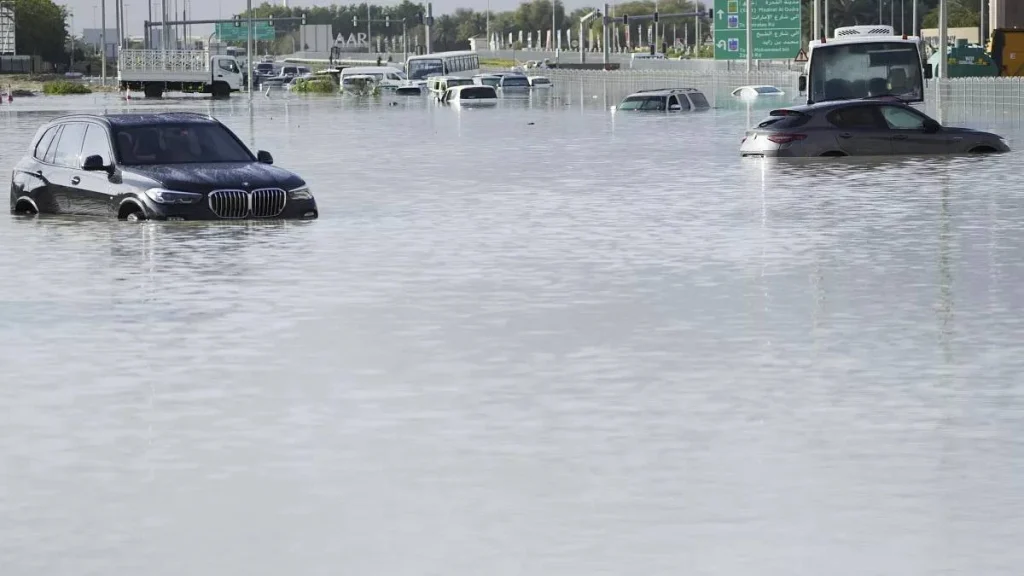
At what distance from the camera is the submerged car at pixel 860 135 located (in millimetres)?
37188

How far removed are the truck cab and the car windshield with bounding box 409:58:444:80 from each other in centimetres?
7783

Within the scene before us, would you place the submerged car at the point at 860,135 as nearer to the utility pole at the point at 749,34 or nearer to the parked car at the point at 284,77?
the utility pole at the point at 749,34

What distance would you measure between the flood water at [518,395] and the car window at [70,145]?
0.93 metres

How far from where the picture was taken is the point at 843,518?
793 cm

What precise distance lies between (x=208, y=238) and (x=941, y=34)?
154ft

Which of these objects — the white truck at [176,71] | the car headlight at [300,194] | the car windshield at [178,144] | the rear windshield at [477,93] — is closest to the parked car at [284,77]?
the white truck at [176,71]

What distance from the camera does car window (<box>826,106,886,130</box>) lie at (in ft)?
123

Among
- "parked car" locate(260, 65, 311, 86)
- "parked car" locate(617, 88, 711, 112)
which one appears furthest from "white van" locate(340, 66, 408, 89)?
"parked car" locate(617, 88, 711, 112)

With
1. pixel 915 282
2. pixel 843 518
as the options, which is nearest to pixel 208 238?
pixel 915 282

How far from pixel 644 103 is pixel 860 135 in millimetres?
35802

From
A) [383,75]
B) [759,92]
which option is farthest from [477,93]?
[383,75]

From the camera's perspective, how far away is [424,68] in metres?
128

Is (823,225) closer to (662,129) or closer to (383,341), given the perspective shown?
(383,341)

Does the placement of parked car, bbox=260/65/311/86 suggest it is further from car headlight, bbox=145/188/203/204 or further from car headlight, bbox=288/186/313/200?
car headlight, bbox=145/188/203/204
